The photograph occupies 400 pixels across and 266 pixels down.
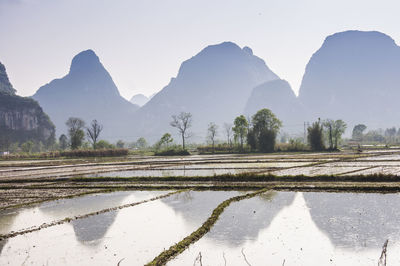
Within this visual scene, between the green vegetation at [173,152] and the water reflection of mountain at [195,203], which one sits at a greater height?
the green vegetation at [173,152]

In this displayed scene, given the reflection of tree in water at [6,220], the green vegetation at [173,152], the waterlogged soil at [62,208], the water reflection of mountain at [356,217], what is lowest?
the reflection of tree in water at [6,220]

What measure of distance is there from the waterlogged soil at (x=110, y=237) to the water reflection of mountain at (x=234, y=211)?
8cm

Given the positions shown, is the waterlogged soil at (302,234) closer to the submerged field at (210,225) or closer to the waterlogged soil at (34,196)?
the submerged field at (210,225)

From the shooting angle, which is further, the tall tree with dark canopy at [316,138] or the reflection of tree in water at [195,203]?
the tall tree with dark canopy at [316,138]

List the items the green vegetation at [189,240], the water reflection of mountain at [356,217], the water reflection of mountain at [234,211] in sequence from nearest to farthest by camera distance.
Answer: the green vegetation at [189,240], the water reflection of mountain at [356,217], the water reflection of mountain at [234,211]

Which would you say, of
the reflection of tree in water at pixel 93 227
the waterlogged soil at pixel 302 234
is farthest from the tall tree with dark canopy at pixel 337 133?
the reflection of tree in water at pixel 93 227

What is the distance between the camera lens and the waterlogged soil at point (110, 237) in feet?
24.5

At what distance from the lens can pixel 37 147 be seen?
150m

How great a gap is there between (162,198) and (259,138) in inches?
1945

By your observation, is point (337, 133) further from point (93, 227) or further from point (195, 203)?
point (93, 227)

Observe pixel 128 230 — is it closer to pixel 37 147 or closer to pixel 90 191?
pixel 90 191

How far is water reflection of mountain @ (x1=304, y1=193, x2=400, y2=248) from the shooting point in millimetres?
7913

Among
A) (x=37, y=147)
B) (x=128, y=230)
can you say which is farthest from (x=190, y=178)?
(x=37, y=147)

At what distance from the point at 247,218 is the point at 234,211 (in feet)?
4.05
